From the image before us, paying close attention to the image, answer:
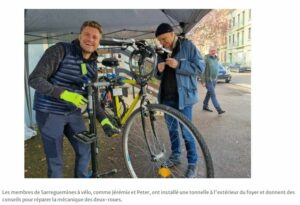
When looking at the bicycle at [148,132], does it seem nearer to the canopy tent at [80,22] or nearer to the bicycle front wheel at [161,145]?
the bicycle front wheel at [161,145]

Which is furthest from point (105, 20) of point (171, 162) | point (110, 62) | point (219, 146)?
point (219, 146)

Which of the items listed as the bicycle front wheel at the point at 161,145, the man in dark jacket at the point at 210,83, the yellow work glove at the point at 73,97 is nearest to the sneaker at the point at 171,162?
the bicycle front wheel at the point at 161,145

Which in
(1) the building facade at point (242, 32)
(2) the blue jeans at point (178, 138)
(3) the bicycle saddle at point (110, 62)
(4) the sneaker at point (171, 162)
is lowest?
(4) the sneaker at point (171, 162)

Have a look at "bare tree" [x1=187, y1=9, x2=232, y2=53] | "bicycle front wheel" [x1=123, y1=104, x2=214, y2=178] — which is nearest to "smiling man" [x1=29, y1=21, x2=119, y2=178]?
"bicycle front wheel" [x1=123, y1=104, x2=214, y2=178]

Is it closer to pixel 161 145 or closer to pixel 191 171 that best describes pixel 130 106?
pixel 161 145

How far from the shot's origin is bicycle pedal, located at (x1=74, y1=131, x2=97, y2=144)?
115 cm

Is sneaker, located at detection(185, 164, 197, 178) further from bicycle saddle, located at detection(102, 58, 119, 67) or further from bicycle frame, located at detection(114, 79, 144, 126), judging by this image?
bicycle saddle, located at detection(102, 58, 119, 67)

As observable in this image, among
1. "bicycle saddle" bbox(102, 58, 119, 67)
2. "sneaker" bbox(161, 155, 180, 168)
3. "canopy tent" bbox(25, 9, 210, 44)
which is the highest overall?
"canopy tent" bbox(25, 9, 210, 44)

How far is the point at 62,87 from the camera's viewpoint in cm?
111
